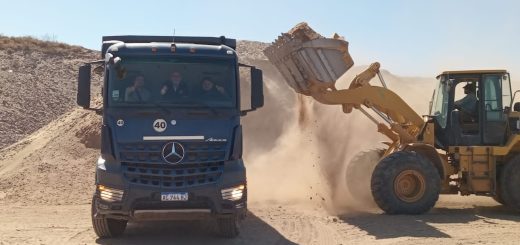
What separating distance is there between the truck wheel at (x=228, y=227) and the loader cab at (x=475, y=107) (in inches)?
221

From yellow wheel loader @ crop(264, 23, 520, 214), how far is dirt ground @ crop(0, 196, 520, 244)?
0.61 m

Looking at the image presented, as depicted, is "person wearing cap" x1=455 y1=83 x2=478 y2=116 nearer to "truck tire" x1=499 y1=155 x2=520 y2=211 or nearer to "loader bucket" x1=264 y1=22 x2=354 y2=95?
"truck tire" x1=499 y1=155 x2=520 y2=211

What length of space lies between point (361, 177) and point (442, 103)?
7.85ft

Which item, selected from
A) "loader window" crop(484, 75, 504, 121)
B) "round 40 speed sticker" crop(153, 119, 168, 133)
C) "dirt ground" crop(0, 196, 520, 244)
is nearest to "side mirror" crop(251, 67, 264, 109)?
"round 40 speed sticker" crop(153, 119, 168, 133)

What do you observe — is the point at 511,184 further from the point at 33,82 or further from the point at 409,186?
the point at 33,82

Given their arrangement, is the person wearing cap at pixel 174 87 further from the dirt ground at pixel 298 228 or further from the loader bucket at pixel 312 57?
the loader bucket at pixel 312 57

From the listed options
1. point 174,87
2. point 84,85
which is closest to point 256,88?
point 174,87

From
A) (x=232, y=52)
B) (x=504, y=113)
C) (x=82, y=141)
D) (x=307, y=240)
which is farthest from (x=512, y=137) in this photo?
(x=82, y=141)

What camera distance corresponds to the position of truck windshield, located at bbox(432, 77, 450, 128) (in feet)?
43.5

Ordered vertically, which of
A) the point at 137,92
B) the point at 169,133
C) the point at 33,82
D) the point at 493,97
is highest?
the point at 33,82

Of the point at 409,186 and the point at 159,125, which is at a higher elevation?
the point at 159,125

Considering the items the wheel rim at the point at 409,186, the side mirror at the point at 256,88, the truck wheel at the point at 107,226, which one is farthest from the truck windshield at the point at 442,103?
the truck wheel at the point at 107,226

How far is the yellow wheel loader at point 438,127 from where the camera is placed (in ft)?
41.2

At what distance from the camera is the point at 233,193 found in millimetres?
9133
